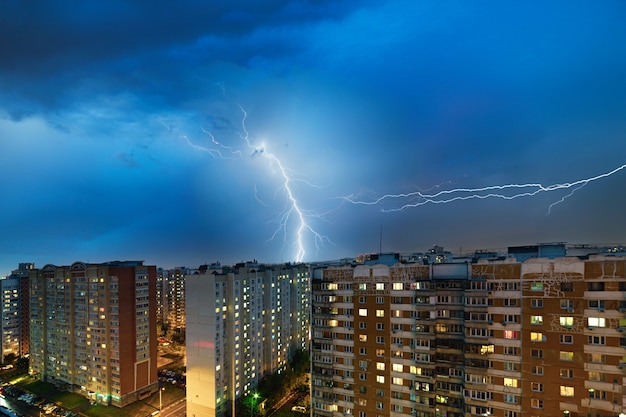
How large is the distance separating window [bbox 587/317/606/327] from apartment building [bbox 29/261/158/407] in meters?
47.4

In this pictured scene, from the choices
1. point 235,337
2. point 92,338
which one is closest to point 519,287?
point 235,337

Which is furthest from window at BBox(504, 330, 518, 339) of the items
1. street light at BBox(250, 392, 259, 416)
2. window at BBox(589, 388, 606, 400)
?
street light at BBox(250, 392, 259, 416)

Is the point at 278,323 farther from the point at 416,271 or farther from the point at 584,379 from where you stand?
the point at 584,379

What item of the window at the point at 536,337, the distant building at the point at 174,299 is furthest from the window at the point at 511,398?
the distant building at the point at 174,299

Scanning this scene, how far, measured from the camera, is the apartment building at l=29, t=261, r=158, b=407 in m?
42.0

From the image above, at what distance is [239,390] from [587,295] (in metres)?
37.1

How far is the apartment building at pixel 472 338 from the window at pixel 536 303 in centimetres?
6

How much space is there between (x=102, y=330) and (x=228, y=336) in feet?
57.7

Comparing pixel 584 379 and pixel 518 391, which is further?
pixel 518 391

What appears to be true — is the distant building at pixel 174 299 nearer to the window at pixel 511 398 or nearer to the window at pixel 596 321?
the window at pixel 511 398

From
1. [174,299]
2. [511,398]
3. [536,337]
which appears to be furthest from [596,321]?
[174,299]

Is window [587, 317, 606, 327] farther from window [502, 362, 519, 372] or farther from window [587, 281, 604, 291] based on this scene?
window [502, 362, 519, 372]

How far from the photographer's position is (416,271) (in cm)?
2367

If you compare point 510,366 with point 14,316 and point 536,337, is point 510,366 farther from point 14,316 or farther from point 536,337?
point 14,316
